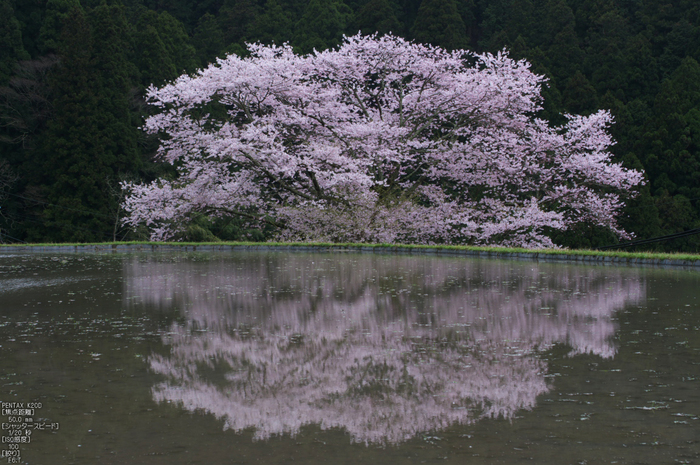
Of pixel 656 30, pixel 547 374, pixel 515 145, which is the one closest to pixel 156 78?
pixel 515 145

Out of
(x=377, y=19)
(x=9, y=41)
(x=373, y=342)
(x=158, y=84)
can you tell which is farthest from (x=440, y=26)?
(x=373, y=342)

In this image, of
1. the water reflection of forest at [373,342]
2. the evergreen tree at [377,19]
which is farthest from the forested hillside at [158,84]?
the water reflection of forest at [373,342]

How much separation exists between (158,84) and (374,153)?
74.4 ft

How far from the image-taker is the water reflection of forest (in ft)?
13.4

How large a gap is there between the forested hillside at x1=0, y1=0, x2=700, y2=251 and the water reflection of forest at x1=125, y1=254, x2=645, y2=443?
20417 mm

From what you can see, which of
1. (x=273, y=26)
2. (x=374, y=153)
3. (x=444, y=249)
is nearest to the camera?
(x=444, y=249)

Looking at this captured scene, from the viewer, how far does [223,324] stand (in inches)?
267

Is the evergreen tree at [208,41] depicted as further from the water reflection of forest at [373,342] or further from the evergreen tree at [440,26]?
the water reflection of forest at [373,342]

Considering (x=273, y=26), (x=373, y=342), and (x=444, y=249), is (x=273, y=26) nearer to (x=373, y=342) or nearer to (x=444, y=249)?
(x=444, y=249)

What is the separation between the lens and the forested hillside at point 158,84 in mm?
Answer: 35281

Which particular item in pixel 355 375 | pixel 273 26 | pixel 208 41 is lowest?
pixel 355 375

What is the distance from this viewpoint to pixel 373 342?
19.2ft

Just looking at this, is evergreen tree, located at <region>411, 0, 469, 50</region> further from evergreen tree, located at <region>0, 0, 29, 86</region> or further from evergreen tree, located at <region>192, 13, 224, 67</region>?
evergreen tree, located at <region>0, 0, 29, 86</region>

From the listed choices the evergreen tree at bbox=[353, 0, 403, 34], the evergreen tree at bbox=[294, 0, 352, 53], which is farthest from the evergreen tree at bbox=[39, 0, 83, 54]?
the evergreen tree at bbox=[353, 0, 403, 34]
